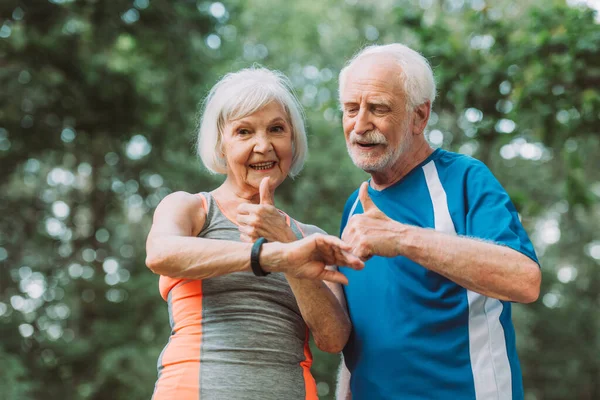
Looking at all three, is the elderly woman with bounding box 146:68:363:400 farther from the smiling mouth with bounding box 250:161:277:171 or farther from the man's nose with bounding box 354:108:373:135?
the man's nose with bounding box 354:108:373:135

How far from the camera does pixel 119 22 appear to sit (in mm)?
7934

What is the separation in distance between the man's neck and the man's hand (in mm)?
634

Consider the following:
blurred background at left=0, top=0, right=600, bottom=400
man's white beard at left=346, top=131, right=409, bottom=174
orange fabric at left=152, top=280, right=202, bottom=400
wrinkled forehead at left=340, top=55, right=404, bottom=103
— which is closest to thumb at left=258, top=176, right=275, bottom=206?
orange fabric at left=152, top=280, right=202, bottom=400

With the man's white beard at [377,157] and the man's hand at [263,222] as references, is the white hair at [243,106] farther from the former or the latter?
the man's hand at [263,222]

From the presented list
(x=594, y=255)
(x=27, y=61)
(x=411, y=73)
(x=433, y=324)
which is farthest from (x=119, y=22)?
(x=594, y=255)

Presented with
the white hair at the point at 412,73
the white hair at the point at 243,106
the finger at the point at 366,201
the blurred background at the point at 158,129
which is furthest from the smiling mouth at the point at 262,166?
the blurred background at the point at 158,129

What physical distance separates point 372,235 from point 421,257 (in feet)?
0.54

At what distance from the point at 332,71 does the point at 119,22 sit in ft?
30.8

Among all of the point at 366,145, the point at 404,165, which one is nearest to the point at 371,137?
the point at 366,145

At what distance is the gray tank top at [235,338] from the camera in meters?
2.04

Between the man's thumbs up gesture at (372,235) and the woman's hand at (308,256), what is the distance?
0.05m

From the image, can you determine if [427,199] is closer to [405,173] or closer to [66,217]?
[405,173]

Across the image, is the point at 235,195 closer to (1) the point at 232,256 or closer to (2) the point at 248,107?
(2) the point at 248,107

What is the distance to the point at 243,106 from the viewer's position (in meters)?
2.29
